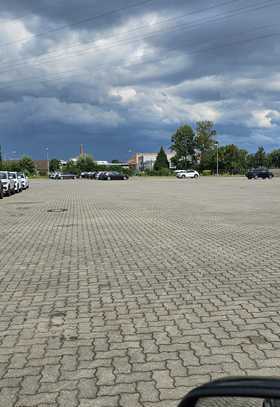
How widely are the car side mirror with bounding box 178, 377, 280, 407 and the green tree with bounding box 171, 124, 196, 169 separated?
445 feet

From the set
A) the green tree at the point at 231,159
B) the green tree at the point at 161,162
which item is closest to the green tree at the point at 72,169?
the green tree at the point at 161,162

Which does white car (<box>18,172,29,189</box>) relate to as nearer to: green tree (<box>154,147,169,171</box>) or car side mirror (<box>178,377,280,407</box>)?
car side mirror (<box>178,377,280,407</box>)

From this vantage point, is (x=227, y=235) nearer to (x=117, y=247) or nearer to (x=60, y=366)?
(x=117, y=247)

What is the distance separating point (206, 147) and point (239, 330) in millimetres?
131642

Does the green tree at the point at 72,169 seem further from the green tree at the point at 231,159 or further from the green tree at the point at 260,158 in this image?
the green tree at the point at 260,158

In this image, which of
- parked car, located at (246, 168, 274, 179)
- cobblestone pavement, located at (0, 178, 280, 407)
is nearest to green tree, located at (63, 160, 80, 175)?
parked car, located at (246, 168, 274, 179)

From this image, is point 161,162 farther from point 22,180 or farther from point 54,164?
point 22,180

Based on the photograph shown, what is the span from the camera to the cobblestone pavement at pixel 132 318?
3598 mm

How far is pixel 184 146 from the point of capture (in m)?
136

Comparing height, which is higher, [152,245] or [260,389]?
[260,389]

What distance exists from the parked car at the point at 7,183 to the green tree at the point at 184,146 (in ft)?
347

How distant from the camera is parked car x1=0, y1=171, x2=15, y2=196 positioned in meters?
30.6

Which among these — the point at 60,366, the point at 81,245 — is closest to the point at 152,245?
the point at 81,245

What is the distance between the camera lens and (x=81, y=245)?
1036cm
